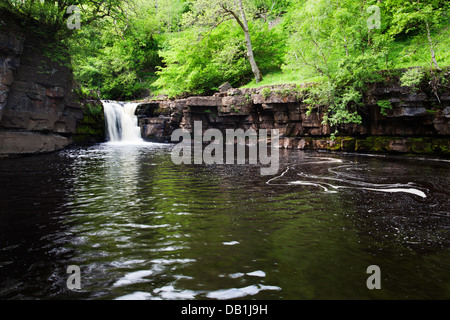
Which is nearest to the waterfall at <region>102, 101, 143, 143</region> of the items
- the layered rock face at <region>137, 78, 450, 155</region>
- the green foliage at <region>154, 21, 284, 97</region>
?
the layered rock face at <region>137, 78, 450, 155</region>

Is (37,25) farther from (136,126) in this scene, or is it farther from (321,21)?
(321,21)

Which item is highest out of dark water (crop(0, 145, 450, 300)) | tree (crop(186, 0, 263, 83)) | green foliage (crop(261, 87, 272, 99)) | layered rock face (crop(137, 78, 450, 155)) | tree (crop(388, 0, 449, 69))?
tree (crop(186, 0, 263, 83))

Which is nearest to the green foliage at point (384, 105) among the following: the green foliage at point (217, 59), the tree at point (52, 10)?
the green foliage at point (217, 59)

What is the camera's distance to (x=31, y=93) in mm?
15984

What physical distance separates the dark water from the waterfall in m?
17.3

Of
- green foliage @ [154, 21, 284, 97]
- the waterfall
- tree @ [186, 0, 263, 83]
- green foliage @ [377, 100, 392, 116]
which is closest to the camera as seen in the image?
green foliage @ [377, 100, 392, 116]

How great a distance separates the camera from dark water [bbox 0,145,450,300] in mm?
3004

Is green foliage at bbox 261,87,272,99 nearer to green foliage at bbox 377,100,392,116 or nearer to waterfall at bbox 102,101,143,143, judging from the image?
green foliage at bbox 377,100,392,116

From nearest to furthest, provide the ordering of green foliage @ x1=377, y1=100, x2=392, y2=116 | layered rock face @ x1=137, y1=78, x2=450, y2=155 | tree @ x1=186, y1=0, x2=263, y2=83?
1. layered rock face @ x1=137, y1=78, x2=450, y2=155
2. green foliage @ x1=377, y1=100, x2=392, y2=116
3. tree @ x1=186, y1=0, x2=263, y2=83

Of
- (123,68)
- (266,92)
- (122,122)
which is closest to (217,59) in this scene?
(266,92)

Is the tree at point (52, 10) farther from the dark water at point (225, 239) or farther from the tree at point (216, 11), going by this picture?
the dark water at point (225, 239)

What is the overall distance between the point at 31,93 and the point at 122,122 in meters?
9.74

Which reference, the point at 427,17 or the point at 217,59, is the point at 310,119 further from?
the point at 217,59
